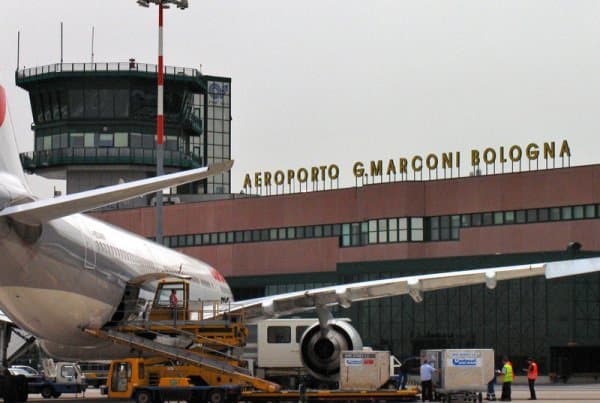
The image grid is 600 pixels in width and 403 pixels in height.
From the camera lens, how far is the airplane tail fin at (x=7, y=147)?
1192 inches

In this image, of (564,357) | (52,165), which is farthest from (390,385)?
(52,165)

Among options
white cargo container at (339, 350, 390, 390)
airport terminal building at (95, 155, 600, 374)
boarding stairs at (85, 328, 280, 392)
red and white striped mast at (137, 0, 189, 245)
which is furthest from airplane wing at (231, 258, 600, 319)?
airport terminal building at (95, 155, 600, 374)

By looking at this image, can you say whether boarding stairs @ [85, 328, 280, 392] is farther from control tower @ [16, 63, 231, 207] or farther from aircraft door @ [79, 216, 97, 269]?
control tower @ [16, 63, 231, 207]

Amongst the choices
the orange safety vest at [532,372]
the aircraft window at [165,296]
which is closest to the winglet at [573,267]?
the orange safety vest at [532,372]

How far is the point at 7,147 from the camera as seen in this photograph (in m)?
30.6

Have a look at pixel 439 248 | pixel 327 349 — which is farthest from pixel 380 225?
pixel 327 349

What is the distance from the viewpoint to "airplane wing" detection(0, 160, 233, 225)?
26797 mm

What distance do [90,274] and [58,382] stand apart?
14.9m

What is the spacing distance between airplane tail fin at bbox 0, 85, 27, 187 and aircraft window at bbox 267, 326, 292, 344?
1637 centimetres

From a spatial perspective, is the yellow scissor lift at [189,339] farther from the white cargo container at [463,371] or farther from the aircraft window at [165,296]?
the white cargo container at [463,371]

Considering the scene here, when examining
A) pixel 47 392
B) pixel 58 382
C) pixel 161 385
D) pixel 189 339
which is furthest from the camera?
pixel 58 382

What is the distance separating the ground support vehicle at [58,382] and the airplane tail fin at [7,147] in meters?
14.7

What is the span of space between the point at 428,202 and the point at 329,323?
35.5 m

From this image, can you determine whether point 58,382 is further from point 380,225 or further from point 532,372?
point 380,225
